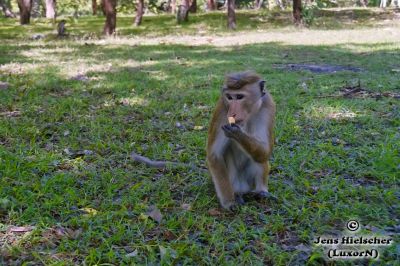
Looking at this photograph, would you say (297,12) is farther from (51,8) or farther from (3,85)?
(3,85)

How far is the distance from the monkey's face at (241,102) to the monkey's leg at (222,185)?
423 mm

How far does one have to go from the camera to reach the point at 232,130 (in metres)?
3.32

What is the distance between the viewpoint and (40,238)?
10.2 ft

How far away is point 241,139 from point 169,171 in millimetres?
1324

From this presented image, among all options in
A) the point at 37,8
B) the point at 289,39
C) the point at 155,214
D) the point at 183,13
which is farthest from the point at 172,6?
the point at 155,214

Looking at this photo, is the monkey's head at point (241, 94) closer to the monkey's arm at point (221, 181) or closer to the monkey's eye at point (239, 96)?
the monkey's eye at point (239, 96)

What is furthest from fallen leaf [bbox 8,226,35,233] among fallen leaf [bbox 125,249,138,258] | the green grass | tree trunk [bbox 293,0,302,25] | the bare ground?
tree trunk [bbox 293,0,302,25]

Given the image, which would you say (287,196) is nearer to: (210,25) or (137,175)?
(137,175)

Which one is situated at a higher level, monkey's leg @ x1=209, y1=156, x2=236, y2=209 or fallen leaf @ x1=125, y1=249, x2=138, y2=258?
monkey's leg @ x1=209, y1=156, x2=236, y2=209

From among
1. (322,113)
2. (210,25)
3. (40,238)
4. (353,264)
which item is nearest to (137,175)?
(40,238)

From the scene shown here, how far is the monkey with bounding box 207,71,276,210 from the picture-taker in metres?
3.40

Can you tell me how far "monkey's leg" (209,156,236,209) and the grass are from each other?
91mm

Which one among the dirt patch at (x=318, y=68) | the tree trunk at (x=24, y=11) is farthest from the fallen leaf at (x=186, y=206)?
the tree trunk at (x=24, y=11)

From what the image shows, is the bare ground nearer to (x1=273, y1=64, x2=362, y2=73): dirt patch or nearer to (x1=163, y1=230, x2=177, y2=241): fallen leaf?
(x1=273, y1=64, x2=362, y2=73): dirt patch
